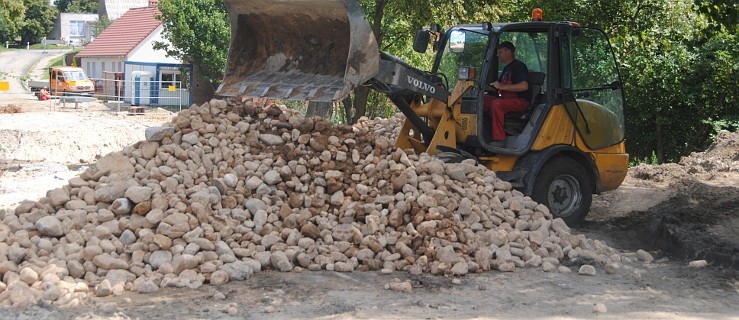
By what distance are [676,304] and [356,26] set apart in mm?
3696

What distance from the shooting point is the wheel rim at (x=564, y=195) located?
9586 millimetres

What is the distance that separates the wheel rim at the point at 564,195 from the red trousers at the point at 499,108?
81cm

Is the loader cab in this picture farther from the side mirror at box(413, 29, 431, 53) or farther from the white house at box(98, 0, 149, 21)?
the white house at box(98, 0, 149, 21)

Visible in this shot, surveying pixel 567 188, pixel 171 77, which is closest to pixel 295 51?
pixel 567 188

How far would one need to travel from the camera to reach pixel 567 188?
381 inches

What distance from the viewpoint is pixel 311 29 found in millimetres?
9305

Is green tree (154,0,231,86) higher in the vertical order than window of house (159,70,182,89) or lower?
higher

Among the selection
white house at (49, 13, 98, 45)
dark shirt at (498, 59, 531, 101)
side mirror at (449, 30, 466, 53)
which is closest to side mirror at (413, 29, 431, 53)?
side mirror at (449, 30, 466, 53)

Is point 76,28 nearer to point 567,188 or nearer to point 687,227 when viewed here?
point 567,188

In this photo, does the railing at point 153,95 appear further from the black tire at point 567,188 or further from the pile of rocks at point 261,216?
the pile of rocks at point 261,216

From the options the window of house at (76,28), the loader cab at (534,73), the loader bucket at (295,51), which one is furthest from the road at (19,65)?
the loader cab at (534,73)

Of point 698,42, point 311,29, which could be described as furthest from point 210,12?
point 311,29

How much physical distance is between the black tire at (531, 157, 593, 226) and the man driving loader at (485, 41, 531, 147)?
0.61m

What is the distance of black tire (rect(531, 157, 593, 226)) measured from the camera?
30.9ft
